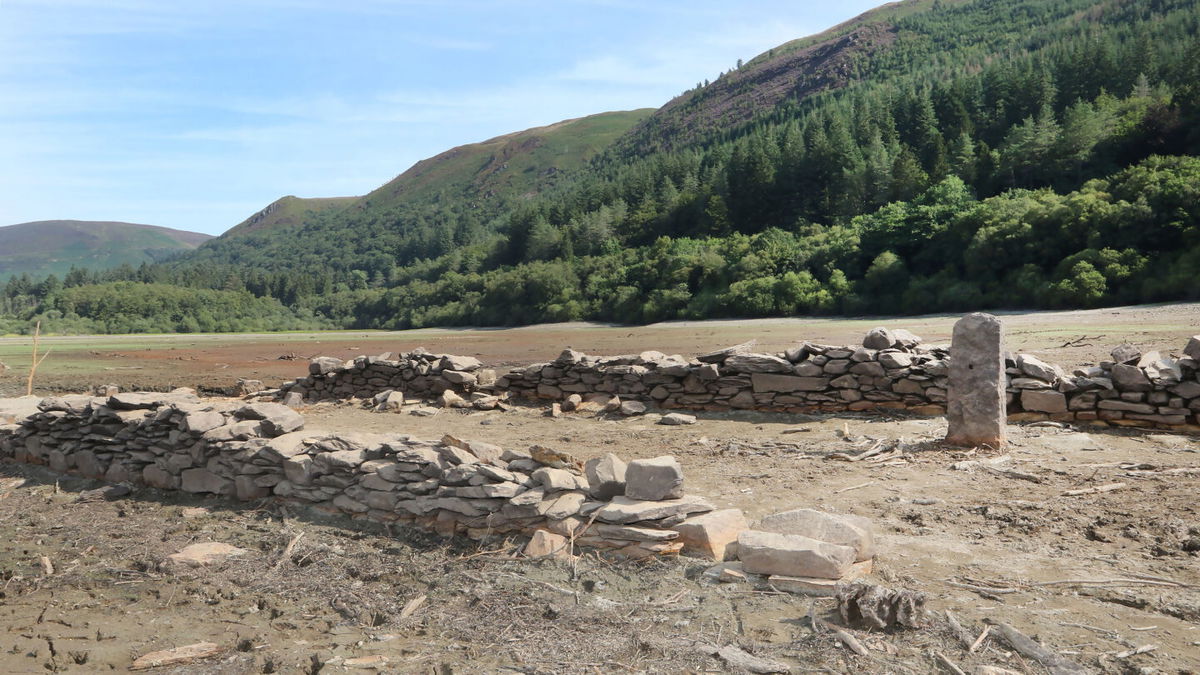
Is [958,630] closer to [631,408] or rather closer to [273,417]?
[273,417]

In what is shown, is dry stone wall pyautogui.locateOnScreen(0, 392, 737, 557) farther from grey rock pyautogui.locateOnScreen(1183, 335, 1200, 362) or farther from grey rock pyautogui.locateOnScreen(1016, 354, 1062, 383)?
grey rock pyautogui.locateOnScreen(1183, 335, 1200, 362)

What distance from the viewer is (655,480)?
235 inches

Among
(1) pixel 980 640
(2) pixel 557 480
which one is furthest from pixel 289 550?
(1) pixel 980 640

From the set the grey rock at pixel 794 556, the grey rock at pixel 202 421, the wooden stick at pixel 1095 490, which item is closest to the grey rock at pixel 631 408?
the grey rock at pixel 202 421

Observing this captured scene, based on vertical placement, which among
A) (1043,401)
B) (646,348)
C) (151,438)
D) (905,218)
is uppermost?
(905,218)

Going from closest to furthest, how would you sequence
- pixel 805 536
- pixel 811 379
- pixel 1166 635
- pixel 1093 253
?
1. pixel 1166 635
2. pixel 805 536
3. pixel 811 379
4. pixel 1093 253

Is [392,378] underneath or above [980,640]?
above

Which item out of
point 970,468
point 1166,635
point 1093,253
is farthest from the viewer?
point 1093,253

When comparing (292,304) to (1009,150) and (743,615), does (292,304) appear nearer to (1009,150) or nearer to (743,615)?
(1009,150)

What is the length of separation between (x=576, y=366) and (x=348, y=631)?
910 cm

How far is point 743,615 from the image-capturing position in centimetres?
471

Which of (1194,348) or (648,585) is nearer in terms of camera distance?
(648,585)

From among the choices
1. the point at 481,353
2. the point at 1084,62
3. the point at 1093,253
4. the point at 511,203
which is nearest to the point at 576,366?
the point at 481,353

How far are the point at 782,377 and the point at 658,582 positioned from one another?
695 centimetres
